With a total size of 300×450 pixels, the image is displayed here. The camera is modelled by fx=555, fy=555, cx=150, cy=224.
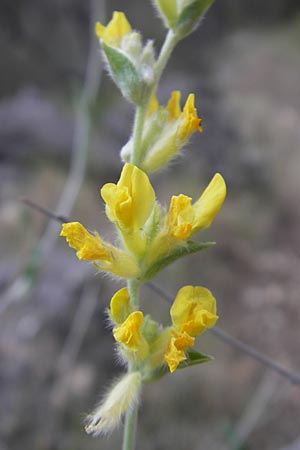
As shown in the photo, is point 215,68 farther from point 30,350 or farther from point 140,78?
point 140,78

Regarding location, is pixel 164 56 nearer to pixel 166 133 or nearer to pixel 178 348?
pixel 166 133

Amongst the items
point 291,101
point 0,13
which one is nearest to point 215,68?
point 291,101

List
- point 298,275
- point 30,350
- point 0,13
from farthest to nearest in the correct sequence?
point 0,13
point 30,350
point 298,275

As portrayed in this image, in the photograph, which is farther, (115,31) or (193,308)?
(115,31)

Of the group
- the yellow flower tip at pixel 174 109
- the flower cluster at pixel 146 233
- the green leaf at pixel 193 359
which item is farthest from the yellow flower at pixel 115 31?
the green leaf at pixel 193 359

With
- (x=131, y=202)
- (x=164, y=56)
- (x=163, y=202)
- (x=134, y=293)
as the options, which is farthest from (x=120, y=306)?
(x=163, y=202)

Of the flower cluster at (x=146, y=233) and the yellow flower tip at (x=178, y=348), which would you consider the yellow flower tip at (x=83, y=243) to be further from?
the yellow flower tip at (x=178, y=348)

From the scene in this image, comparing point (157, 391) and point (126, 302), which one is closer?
point (126, 302)

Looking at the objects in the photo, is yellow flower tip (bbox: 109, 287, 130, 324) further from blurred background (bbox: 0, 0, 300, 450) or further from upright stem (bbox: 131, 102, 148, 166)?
blurred background (bbox: 0, 0, 300, 450)
